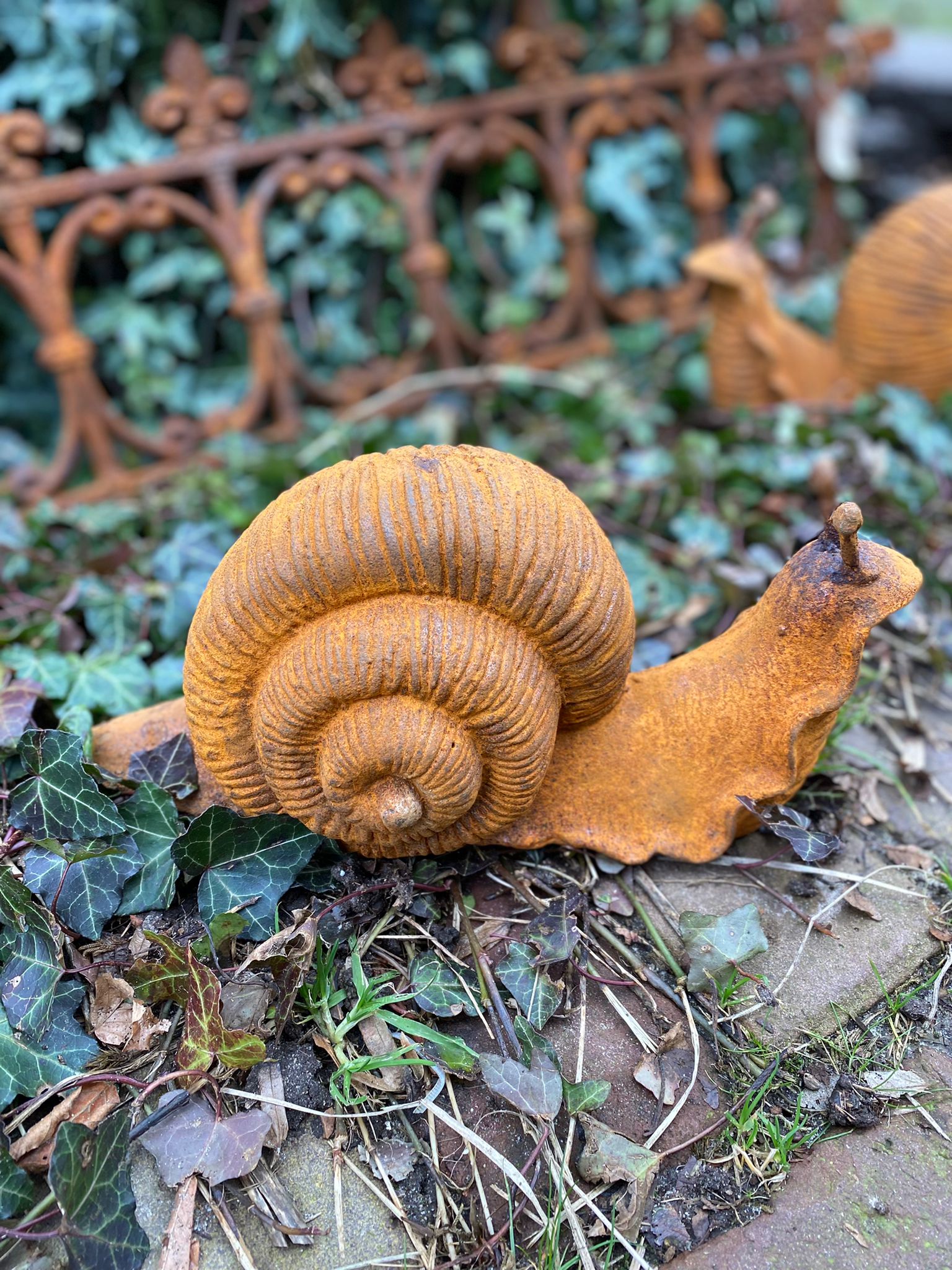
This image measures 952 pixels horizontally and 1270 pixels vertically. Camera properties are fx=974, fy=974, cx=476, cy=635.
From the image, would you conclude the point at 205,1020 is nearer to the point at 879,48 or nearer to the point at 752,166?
the point at 752,166

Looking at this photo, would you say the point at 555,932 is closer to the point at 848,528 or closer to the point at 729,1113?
the point at 729,1113

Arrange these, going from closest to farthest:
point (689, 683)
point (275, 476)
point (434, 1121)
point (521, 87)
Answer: point (434, 1121), point (689, 683), point (275, 476), point (521, 87)

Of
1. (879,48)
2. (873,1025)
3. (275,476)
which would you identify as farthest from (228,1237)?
A: (879,48)

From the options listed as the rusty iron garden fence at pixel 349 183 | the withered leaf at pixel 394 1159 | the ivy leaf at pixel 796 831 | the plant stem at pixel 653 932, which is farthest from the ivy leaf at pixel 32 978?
the rusty iron garden fence at pixel 349 183

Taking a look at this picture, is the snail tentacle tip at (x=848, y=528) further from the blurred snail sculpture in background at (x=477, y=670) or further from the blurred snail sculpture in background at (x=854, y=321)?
the blurred snail sculpture in background at (x=854, y=321)

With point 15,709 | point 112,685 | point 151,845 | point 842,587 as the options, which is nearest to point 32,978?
point 151,845

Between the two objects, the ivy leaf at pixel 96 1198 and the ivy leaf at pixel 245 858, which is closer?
the ivy leaf at pixel 96 1198
